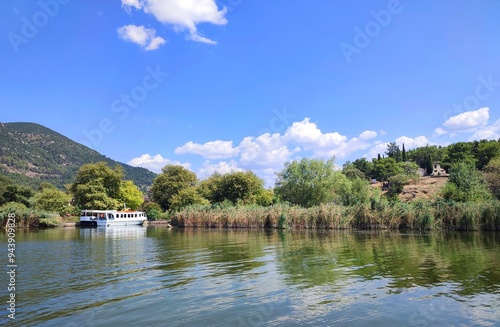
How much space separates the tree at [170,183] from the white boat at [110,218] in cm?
1261

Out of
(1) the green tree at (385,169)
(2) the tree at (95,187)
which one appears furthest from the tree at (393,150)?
(2) the tree at (95,187)

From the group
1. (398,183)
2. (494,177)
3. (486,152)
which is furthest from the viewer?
(486,152)

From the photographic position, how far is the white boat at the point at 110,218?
63.5 m

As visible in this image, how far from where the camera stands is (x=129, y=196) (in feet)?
280

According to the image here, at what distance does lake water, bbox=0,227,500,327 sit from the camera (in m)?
9.05

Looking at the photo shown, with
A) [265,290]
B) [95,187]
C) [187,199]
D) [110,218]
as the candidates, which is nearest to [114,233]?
[110,218]

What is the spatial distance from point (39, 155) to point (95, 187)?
117428mm

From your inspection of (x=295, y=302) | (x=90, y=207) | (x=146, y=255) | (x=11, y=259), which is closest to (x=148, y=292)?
(x=295, y=302)

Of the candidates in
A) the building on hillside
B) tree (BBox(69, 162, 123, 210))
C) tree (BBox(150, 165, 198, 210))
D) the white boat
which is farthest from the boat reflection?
the building on hillside

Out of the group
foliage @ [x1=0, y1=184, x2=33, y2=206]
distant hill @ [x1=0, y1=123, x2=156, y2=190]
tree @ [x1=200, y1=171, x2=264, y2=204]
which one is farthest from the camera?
distant hill @ [x1=0, y1=123, x2=156, y2=190]

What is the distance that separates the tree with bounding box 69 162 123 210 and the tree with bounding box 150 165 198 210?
8.65 meters

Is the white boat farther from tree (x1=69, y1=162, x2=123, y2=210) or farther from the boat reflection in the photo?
the boat reflection

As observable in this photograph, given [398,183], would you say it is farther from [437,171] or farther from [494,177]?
[437,171]

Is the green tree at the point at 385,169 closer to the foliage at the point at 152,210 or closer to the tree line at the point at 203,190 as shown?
the tree line at the point at 203,190
